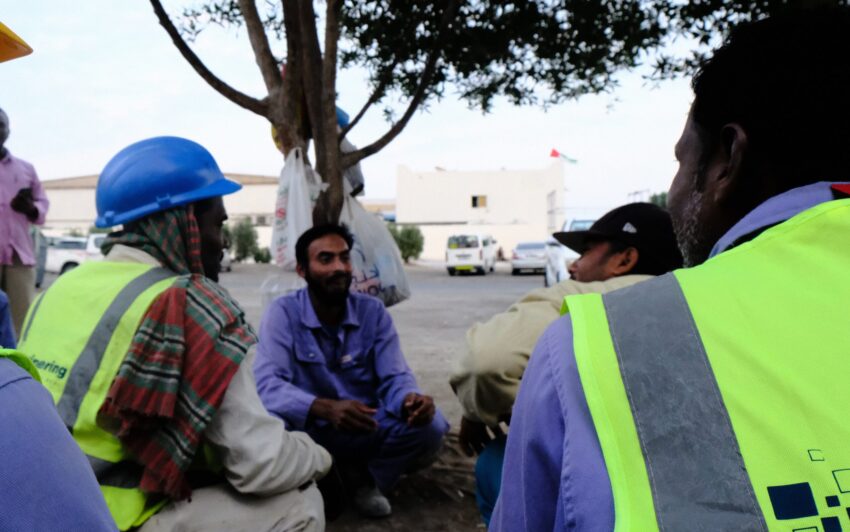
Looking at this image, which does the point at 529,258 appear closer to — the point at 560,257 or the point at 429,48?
the point at 560,257

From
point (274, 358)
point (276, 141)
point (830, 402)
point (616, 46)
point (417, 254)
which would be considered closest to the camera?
point (830, 402)

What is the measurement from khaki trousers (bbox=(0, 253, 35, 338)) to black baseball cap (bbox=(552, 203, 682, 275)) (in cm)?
438

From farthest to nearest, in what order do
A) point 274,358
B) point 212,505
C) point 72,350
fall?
point 274,358 < point 212,505 < point 72,350

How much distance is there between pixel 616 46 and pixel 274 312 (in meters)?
2.89

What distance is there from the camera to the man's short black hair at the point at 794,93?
3.21ft

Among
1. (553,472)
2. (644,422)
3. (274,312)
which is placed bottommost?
(274,312)

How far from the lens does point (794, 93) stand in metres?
0.98

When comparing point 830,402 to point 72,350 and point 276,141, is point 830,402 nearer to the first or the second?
point 72,350

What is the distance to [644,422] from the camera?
2.48 ft

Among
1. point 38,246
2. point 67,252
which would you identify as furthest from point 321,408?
point 67,252

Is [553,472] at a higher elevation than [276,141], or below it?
below

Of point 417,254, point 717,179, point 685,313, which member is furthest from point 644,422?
point 417,254

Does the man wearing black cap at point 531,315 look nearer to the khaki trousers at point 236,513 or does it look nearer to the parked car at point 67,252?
the khaki trousers at point 236,513

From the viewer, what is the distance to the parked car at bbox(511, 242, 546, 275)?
950 inches
